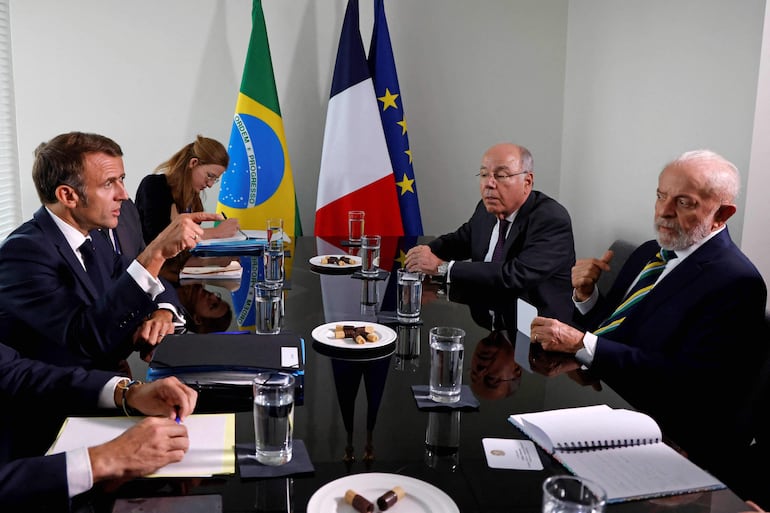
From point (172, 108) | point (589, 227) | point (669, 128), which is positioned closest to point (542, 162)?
point (589, 227)

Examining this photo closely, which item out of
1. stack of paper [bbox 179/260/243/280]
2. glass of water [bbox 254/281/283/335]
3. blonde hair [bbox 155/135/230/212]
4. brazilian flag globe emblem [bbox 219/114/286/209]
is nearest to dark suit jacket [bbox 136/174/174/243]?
blonde hair [bbox 155/135/230/212]

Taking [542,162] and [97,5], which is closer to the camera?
[97,5]

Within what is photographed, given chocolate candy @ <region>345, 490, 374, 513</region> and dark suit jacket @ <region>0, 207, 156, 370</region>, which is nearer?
chocolate candy @ <region>345, 490, 374, 513</region>

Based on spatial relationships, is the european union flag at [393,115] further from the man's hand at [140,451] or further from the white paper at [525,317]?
the man's hand at [140,451]

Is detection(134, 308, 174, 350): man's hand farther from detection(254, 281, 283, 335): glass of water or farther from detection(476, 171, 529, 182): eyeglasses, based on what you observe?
detection(476, 171, 529, 182): eyeglasses

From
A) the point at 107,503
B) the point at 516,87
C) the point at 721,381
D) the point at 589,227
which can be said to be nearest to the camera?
the point at 107,503

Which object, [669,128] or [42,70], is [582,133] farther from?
[42,70]

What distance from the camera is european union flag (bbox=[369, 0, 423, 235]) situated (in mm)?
4414

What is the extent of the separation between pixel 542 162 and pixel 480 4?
1.12 meters

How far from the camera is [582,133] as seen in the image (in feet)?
14.7

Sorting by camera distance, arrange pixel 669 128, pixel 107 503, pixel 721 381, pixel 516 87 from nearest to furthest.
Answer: pixel 107 503, pixel 721 381, pixel 669 128, pixel 516 87

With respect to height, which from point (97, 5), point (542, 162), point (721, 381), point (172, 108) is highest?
point (97, 5)

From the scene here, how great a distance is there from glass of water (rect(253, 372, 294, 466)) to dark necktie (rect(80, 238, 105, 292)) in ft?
3.10

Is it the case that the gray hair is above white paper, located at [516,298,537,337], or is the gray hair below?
above
